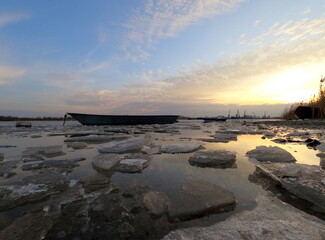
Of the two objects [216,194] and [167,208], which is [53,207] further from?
[216,194]

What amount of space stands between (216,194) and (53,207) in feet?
3.89

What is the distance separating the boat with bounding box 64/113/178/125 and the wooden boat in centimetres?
1058

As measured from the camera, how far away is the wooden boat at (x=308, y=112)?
43.0ft

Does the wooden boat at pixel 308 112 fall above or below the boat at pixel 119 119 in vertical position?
above

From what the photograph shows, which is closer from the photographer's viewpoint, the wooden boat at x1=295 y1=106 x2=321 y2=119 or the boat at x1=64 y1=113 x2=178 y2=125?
the boat at x1=64 y1=113 x2=178 y2=125

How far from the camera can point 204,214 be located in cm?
116

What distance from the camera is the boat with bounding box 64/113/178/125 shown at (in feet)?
40.4

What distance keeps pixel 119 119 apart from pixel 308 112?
14730mm

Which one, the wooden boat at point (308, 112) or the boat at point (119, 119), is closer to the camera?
the boat at point (119, 119)

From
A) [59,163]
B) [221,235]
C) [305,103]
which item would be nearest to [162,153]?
[59,163]

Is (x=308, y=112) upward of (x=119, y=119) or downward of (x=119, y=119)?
upward

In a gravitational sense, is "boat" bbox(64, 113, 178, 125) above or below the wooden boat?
below

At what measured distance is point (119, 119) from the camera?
13.9 metres

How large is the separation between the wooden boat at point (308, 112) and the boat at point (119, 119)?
34.7 feet
